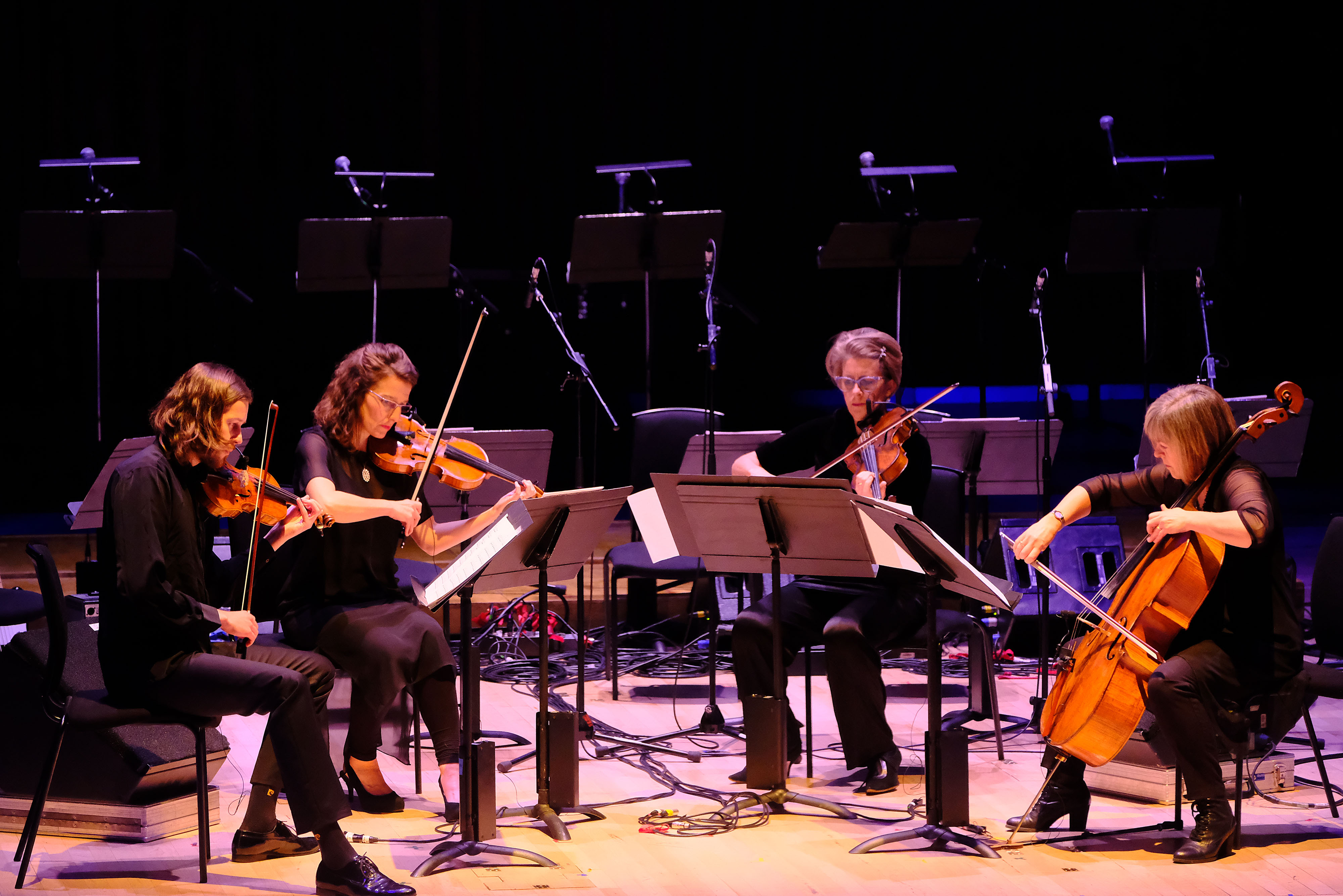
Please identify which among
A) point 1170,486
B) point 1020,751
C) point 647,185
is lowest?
point 1020,751

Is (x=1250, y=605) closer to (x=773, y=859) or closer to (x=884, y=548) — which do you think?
(x=884, y=548)

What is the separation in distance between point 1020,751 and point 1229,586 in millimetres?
1073

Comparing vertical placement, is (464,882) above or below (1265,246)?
below

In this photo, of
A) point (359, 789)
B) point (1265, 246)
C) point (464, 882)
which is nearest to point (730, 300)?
point (359, 789)

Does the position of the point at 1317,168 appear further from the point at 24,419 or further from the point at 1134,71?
the point at 24,419

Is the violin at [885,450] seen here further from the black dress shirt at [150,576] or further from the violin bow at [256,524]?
the black dress shirt at [150,576]

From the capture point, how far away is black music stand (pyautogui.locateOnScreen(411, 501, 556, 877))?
2883 millimetres

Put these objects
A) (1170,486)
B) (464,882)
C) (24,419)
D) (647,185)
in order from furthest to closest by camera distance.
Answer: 1. (647,185)
2. (24,419)
3. (1170,486)
4. (464,882)

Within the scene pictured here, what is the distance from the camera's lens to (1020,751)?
157 inches

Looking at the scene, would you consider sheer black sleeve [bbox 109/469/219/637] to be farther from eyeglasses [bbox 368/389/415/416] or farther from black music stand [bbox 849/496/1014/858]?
black music stand [bbox 849/496/1014/858]

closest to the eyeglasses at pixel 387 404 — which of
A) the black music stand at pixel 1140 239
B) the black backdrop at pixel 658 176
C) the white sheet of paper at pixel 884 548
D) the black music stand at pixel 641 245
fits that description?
the white sheet of paper at pixel 884 548

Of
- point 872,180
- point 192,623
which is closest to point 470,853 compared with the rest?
point 192,623

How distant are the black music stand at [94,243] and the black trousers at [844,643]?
3.41 m

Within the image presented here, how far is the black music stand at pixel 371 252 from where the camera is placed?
18.8ft
